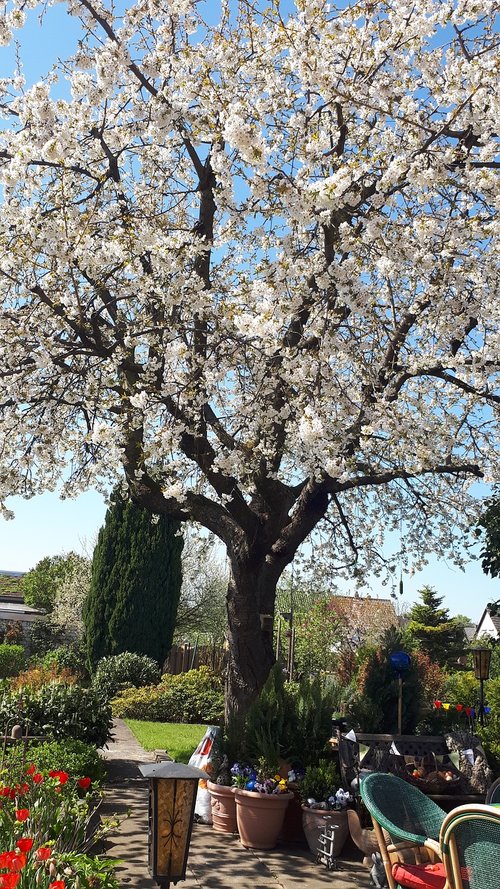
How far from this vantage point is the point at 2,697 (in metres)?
8.13

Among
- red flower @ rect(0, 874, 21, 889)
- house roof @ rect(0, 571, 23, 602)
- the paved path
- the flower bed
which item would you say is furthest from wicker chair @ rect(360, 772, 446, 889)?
house roof @ rect(0, 571, 23, 602)

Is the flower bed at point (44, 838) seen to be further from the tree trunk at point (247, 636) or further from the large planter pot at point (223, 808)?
the tree trunk at point (247, 636)

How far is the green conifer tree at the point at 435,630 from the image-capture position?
75.3 ft

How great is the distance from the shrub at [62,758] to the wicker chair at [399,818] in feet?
5.90

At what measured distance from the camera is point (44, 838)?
11.5 feet

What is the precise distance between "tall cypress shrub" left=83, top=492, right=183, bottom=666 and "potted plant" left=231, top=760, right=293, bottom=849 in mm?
10817

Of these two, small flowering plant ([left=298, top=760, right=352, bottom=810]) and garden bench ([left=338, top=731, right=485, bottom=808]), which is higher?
garden bench ([left=338, top=731, right=485, bottom=808])

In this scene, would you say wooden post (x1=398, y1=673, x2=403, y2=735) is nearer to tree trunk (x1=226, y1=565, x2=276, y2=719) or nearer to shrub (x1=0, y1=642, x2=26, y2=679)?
tree trunk (x1=226, y1=565, x2=276, y2=719)

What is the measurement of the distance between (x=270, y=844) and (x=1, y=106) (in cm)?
658

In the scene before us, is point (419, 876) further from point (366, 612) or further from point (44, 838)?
point (366, 612)

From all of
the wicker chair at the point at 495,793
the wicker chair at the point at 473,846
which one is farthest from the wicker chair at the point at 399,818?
the wicker chair at the point at 473,846

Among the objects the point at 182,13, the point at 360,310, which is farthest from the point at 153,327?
the point at 182,13

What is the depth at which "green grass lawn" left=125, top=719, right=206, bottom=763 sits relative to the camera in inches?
403

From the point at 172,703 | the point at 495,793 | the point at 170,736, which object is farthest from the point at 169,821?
the point at 172,703
